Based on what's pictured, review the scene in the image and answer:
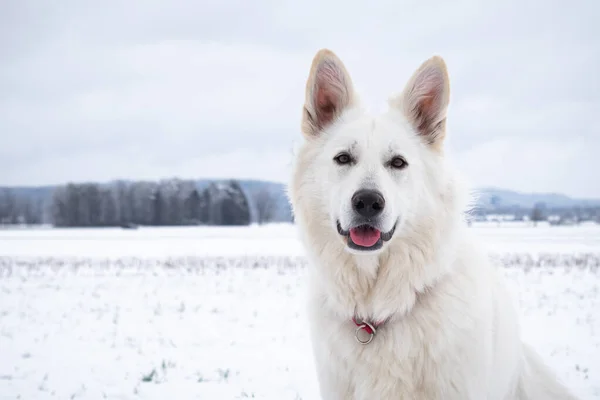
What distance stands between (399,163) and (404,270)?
2.45 feet

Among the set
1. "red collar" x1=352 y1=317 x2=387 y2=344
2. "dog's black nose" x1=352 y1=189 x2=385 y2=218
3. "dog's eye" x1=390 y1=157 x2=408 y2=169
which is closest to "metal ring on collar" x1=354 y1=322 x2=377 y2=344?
"red collar" x1=352 y1=317 x2=387 y2=344

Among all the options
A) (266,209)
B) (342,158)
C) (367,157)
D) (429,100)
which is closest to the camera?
(367,157)

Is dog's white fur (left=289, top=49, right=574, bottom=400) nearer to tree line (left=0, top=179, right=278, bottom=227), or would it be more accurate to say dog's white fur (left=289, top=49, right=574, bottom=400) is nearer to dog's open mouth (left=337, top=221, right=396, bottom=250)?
dog's open mouth (left=337, top=221, right=396, bottom=250)

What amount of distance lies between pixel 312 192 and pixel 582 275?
1230 cm

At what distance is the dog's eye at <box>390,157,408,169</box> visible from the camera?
3211 mm

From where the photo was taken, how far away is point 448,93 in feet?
10.7

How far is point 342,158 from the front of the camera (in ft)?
10.8

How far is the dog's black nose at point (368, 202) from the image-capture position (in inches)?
115

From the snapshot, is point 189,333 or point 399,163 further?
point 189,333

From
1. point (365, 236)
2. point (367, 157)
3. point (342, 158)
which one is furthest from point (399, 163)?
point (365, 236)

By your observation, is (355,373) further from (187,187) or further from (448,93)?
(187,187)

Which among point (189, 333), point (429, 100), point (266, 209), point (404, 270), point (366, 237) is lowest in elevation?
point (266, 209)

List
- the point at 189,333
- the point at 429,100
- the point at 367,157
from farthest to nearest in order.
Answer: the point at 189,333 < the point at 429,100 < the point at 367,157

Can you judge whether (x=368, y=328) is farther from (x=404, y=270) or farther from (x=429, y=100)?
(x=429, y=100)
